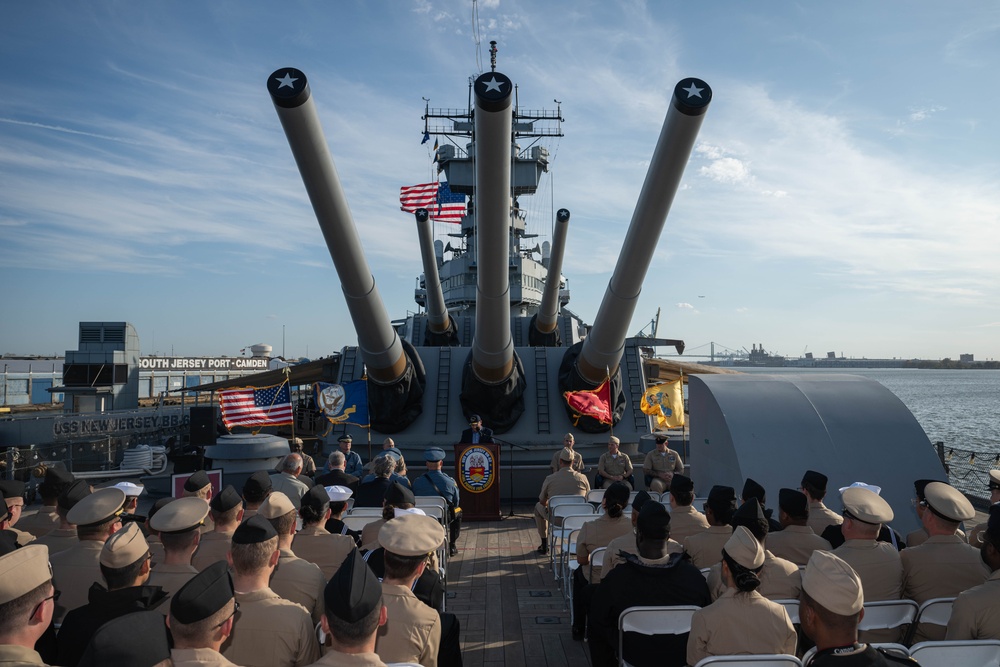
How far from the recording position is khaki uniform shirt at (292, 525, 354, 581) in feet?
12.3

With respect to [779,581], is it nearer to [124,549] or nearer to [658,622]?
[658,622]

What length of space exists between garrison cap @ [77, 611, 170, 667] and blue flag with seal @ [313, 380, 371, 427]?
22.3 feet

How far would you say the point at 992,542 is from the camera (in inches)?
119

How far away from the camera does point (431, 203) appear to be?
58.9 ft

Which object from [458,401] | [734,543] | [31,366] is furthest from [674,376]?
[31,366]

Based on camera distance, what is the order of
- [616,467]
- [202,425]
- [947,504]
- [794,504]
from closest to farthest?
[947,504], [794,504], [616,467], [202,425]

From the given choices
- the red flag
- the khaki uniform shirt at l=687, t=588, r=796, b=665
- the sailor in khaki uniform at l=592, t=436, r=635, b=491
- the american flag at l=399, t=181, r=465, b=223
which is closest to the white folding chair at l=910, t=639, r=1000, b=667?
the khaki uniform shirt at l=687, t=588, r=796, b=665

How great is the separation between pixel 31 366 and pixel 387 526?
40.1 meters

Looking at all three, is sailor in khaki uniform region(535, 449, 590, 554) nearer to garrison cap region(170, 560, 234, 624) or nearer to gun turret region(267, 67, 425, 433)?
gun turret region(267, 67, 425, 433)

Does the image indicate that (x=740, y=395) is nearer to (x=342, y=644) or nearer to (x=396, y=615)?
(x=396, y=615)

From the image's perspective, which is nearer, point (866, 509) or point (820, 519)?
point (866, 509)

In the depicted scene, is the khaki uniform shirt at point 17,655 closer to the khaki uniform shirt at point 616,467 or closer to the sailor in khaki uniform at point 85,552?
the sailor in khaki uniform at point 85,552

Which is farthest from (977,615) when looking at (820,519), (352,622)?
(352,622)

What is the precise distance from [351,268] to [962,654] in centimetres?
550
